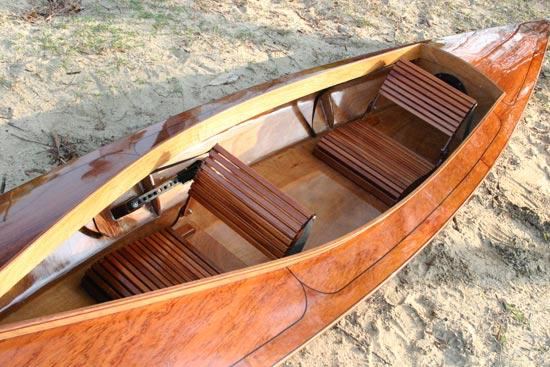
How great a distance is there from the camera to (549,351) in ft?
13.1

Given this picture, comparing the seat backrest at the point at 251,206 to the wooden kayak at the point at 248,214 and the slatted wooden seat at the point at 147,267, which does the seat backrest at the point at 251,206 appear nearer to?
the wooden kayak at the point at 248,214

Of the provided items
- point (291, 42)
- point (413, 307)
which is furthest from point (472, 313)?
point (291, 42)

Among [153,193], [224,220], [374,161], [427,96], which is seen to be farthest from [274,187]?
[427,96]

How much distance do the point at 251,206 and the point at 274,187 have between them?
0.58ft

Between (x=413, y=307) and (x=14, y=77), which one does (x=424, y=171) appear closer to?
(x=413, y=307)

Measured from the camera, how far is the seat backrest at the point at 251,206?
320 cm

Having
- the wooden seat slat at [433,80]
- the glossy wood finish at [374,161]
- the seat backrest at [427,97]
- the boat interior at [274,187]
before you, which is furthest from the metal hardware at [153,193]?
the wooden seat slat at [433,80]

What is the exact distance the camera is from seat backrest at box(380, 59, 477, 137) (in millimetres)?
4398

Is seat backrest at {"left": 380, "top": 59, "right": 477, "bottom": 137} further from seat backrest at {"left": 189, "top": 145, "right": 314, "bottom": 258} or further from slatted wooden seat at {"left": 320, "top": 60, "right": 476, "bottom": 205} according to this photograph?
seat backrest at {"left": 189, "top": 145, "right": 314, "bottom": 258}

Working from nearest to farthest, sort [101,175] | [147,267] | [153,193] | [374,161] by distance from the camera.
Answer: [147,267]
[101,175]
[153,193]
[374,161]

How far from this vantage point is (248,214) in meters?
3.24

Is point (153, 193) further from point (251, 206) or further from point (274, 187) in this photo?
point (274, 187)

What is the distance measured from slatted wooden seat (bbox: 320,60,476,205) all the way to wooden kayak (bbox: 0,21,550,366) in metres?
0.01

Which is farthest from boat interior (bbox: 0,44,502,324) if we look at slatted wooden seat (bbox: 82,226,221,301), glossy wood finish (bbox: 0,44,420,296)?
glossy wood finish (bbox: 0,44,420,296)
